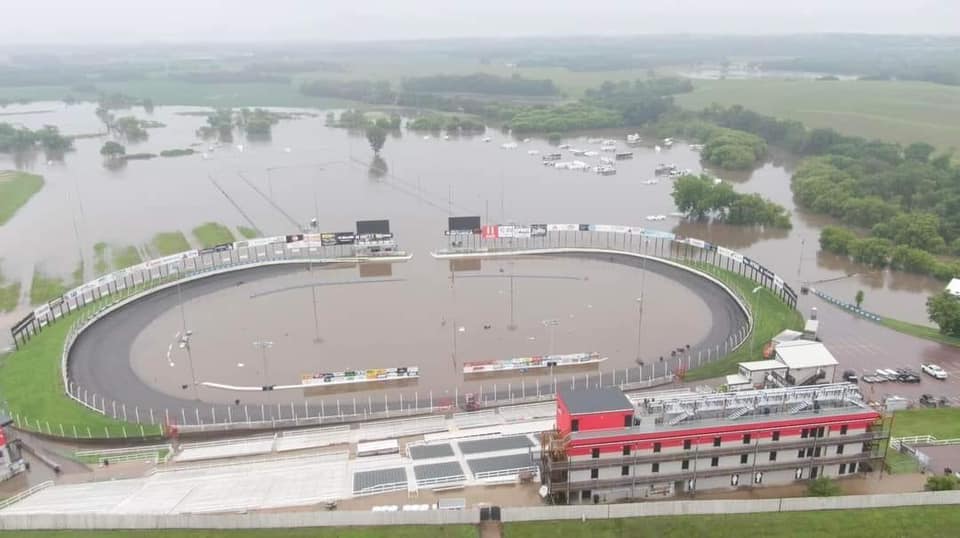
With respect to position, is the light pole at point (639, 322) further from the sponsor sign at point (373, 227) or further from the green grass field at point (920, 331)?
the sponsor sign at point (373, 227)

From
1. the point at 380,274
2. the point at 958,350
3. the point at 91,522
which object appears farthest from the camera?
the point at 380,274

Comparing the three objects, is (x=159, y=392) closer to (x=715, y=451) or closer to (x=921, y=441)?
(x=715, y=451)

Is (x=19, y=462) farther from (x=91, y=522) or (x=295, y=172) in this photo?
(x=295, y=172)

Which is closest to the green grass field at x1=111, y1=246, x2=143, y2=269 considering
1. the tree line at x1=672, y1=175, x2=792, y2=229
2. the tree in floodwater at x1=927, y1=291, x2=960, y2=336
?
the tree line at x1=672, y1=175, x2=792, y2=229

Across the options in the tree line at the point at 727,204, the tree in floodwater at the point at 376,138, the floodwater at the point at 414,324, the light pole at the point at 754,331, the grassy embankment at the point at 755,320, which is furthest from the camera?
the tree in floodwater at the point at 376,138

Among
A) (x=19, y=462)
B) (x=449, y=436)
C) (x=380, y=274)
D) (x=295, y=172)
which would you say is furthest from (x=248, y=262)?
(x=295, y=172)

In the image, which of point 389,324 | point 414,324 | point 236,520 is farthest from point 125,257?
point 236,520

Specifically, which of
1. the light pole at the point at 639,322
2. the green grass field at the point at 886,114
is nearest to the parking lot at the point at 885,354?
the light pole at the point at 639,322
